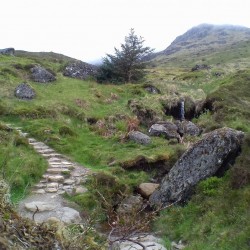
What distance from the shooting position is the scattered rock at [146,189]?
12.7 metres

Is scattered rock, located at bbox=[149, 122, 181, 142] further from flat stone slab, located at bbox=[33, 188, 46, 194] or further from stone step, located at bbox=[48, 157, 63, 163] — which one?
flat stone slab, located at bbox=[33, 188, 46, 194]

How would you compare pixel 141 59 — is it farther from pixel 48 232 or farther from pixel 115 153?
pixel 48 232

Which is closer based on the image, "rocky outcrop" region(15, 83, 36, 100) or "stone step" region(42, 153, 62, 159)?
"stone step" region(42, 153, 62, 159)

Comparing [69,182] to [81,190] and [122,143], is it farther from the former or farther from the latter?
[122,143]

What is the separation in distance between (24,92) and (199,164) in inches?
601

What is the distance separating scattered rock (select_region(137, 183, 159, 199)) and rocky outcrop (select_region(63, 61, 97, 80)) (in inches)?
880

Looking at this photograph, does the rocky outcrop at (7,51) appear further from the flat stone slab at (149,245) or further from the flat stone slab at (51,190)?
the flat stone slab at (149,245)

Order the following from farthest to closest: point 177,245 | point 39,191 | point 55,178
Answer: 1. point 55,178
2. point 39,191
3. point 177,245

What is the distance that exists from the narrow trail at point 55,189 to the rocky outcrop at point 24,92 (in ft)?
24.3

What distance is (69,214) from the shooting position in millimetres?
10867

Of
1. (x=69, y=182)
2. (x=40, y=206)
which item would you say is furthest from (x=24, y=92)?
(x=40, y=206)

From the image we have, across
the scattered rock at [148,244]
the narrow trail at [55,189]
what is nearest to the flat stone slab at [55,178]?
the narrow trail at [55,189]

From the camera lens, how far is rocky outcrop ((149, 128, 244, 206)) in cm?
1155

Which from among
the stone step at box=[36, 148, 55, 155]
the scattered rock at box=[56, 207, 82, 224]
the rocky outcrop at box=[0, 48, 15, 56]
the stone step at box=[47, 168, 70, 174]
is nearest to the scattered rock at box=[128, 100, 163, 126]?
the stone step at box=[36, 148, 55, 155]
